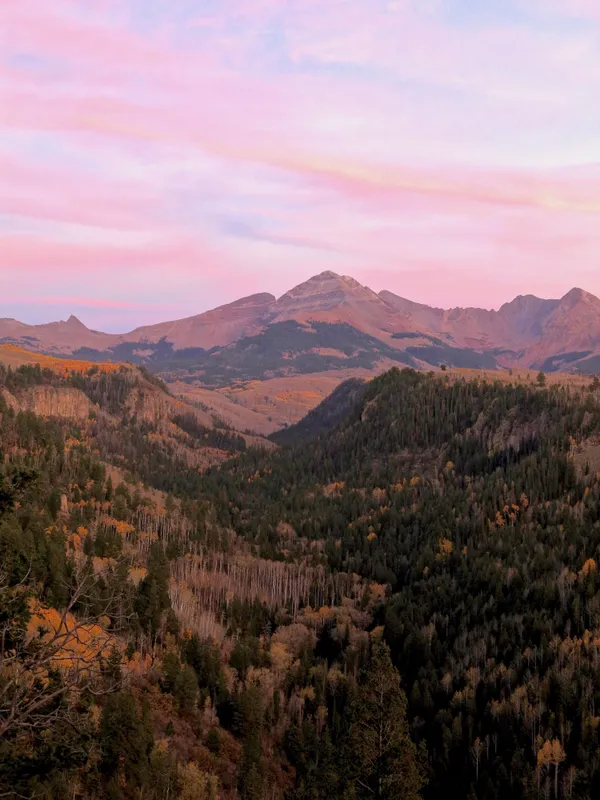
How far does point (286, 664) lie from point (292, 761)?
1279 inches

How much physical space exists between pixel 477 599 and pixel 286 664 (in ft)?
215

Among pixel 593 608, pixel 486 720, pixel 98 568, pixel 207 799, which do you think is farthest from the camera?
pixel 593 608

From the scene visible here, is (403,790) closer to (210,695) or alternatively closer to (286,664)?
(210,695)

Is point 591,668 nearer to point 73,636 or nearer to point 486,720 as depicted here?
point 486,720

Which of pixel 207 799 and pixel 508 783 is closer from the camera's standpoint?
pixel 207 799

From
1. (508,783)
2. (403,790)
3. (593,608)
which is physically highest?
(403,790)

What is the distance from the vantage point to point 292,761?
12700 cm

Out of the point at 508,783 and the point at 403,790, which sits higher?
the point at 403,790

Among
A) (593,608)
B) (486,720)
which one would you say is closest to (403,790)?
(486,720)

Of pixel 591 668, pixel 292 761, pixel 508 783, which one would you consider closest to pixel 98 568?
pixel 292 761

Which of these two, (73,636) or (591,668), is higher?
(73,636)

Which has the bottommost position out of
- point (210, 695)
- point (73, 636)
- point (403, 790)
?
point (210, 695)

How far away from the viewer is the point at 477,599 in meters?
185

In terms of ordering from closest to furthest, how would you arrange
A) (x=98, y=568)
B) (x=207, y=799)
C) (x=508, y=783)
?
(x=207, y=799) < (x=508, y=783) < (x=98, y=568)
